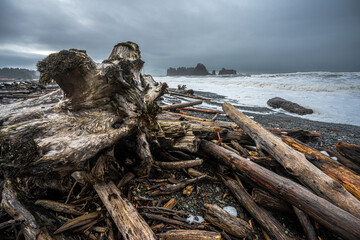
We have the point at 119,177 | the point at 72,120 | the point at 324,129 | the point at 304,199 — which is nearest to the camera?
the point at 304,199

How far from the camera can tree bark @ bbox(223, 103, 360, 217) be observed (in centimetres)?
190

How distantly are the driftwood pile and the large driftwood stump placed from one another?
0.04ft

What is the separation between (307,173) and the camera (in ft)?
7.35

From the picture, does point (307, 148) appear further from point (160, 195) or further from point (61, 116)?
point (61, 116)

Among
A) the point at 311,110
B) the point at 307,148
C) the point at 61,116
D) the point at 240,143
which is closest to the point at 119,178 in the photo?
the point at 61,116

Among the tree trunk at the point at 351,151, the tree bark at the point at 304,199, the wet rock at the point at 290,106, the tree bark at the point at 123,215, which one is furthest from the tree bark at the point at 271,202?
the wet rock at the point at 290,106

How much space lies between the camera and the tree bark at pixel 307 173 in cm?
190

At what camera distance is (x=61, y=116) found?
207cm

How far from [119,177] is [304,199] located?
2627 millimetres

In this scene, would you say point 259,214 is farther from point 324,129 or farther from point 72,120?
point 324,129

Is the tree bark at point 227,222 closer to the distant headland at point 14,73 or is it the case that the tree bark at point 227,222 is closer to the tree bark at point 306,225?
the tree bark at point 306,225

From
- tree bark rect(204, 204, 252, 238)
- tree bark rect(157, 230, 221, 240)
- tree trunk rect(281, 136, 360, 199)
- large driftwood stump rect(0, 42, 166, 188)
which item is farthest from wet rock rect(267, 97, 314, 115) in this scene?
tree bark rect(157, 230, 221, 240)

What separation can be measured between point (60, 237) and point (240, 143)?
145 inches

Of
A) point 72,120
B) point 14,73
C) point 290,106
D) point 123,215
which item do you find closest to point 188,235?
point 123,215
